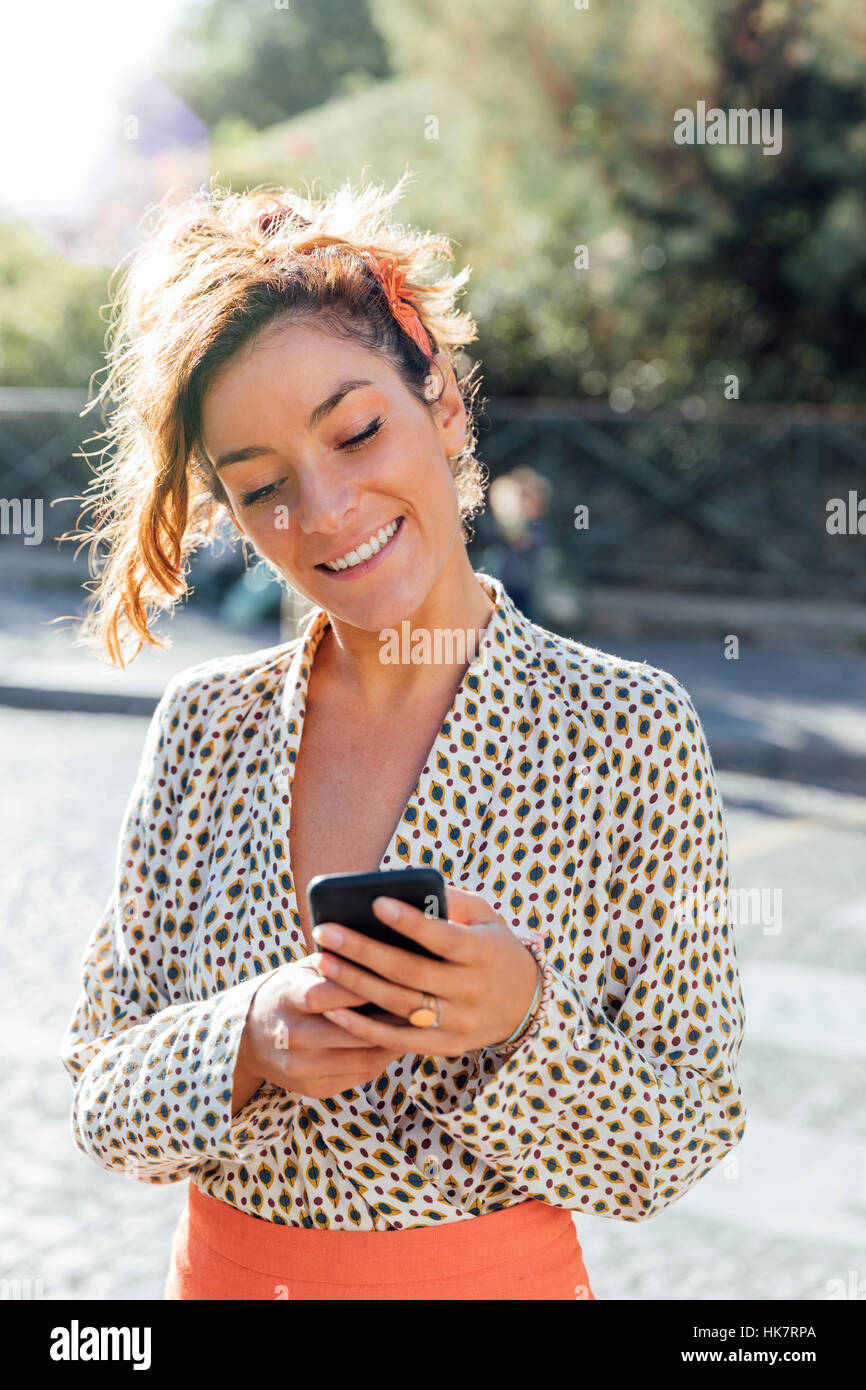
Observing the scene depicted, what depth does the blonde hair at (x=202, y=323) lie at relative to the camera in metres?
1.78

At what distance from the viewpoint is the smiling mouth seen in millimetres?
1791

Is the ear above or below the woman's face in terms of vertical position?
above

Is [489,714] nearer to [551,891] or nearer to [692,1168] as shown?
[551,891]

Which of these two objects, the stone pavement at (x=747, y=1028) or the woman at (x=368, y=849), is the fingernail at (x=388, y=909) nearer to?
the woman at (x=368, y=849)

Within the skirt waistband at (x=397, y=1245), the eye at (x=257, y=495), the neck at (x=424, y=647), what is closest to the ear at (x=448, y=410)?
the neck at (x=424, y=647)

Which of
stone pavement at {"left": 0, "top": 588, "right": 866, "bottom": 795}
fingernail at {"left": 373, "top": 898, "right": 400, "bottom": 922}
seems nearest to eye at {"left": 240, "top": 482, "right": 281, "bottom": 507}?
fingernail at {"left": 373, "top": 898, "right": 400, "bottom": 922}

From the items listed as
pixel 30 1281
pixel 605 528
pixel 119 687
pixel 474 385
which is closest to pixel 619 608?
pixel 605 528

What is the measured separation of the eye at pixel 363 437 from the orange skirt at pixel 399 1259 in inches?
35.0

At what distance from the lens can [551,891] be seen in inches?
67.3

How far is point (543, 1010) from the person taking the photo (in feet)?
5.03

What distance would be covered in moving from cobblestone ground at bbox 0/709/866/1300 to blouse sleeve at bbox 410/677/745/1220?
6.96ft

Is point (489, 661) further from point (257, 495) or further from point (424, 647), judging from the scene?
point (257, 495)

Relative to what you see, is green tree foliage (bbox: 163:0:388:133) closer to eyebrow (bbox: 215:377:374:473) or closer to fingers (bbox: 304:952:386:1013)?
eyebrow (bbox: 215:377:374:473)
